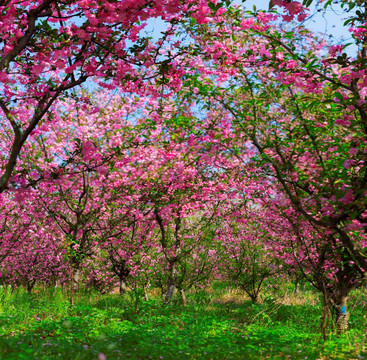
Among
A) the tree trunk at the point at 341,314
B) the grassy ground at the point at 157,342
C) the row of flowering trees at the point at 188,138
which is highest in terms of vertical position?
the row of flowering trees at the point at 188,138

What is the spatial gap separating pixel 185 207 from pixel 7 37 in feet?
24.2

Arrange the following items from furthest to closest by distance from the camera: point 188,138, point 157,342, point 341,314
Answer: point 188,138 < point 341,314 < point 157,342

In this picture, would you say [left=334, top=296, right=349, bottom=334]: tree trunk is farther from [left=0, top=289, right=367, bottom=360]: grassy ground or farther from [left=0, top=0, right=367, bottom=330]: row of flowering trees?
[left=0, top=289, right=367, bottom=360]: grassy ground

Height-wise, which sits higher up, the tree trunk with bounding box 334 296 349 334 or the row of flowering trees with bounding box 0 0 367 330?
the row of flowering trees with bounding box 0 0 367 330

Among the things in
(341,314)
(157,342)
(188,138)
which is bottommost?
(341,314)

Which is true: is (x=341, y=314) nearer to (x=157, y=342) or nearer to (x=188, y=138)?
(x=157, y=342)

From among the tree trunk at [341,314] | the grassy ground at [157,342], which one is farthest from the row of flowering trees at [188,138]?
the grassy ground at [157,342]

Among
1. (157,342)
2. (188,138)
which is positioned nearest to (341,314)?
(157,342)

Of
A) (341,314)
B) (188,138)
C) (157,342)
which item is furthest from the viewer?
(188,138)

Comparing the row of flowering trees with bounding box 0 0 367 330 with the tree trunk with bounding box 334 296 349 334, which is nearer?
the row of flowering trees with bounding box 0 0 367 330

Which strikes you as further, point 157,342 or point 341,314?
point 341,314

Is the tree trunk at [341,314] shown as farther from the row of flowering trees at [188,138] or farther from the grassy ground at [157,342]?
the grassy ground at [157,342]

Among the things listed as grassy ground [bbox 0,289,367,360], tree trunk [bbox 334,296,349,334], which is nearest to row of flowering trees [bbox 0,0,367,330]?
tree trunk [bbox 334,296,349,334]

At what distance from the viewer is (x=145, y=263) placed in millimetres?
15492
